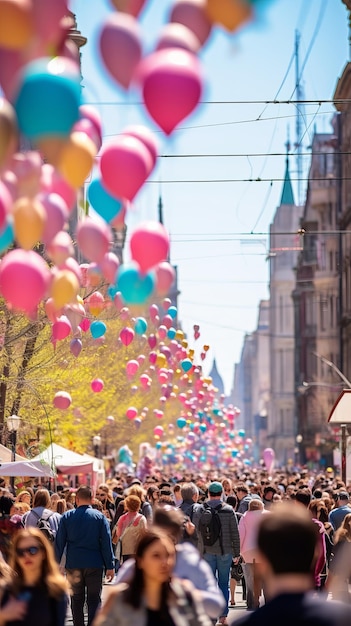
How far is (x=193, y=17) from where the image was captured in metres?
7.82

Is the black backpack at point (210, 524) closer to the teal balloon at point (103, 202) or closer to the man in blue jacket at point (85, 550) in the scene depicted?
the man in blue jacket at point (85, 550)

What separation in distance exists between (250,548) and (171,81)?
36.8 ft

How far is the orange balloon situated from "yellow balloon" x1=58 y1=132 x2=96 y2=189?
1.24 meters

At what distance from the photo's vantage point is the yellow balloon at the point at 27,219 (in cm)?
869

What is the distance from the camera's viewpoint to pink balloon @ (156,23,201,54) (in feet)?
25.3

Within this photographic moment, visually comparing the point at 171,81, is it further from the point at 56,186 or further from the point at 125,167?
the point at 56,186

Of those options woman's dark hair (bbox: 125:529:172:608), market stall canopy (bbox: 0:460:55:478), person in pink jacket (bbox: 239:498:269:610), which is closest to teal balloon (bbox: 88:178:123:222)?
woman's dark hair (bbox: 125:529:172:608)

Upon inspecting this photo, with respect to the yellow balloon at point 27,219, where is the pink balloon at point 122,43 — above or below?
above

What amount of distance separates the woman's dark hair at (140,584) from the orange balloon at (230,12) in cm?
260

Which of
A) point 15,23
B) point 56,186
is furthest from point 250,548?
point 15,23

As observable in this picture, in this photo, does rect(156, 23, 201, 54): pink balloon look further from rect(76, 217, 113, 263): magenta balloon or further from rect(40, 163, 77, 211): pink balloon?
rect(76, 217, 113, 263): magenta balloon

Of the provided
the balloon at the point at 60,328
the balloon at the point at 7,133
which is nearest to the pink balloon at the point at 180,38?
the balloon at the point at 7,133

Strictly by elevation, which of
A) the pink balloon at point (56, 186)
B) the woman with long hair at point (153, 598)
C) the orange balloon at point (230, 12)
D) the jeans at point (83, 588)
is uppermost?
the orange balloon at point (230, 12)

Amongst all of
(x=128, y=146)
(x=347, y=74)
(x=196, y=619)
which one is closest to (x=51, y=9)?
(x=128, y=146)
